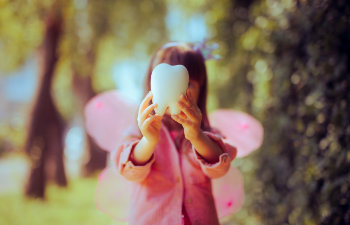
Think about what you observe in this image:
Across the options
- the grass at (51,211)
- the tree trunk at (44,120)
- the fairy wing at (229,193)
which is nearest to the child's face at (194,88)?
the fairy wing at (229,193)

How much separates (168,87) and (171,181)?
0.44 m

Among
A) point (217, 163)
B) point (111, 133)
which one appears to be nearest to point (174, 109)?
point (217, 163)

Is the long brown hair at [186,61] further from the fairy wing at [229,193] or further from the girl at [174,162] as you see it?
the fairy wing at [229,193]

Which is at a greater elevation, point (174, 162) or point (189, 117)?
point (189, 117)

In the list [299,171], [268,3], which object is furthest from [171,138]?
[268,3]

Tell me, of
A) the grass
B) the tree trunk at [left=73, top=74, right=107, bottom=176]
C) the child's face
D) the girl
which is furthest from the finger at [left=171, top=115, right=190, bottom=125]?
the tree trunk at [left=73, top=74, right=107, bottom=176]

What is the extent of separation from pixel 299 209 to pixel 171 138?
122 cm

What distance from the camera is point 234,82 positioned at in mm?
3732

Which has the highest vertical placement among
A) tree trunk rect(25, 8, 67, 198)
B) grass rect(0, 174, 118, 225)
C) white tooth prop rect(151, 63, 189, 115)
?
white tooth prop rect(151, 63, 189, 115)

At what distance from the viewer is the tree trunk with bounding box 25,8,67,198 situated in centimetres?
449

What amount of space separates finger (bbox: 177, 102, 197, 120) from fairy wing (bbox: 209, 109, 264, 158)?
553 millimetres

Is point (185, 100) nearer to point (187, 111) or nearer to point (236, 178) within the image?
point (187, 111)

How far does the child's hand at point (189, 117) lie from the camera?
99 cm

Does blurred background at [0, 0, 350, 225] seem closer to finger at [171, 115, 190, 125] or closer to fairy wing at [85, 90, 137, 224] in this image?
fairy wing at [85, 90, 137, 224]
